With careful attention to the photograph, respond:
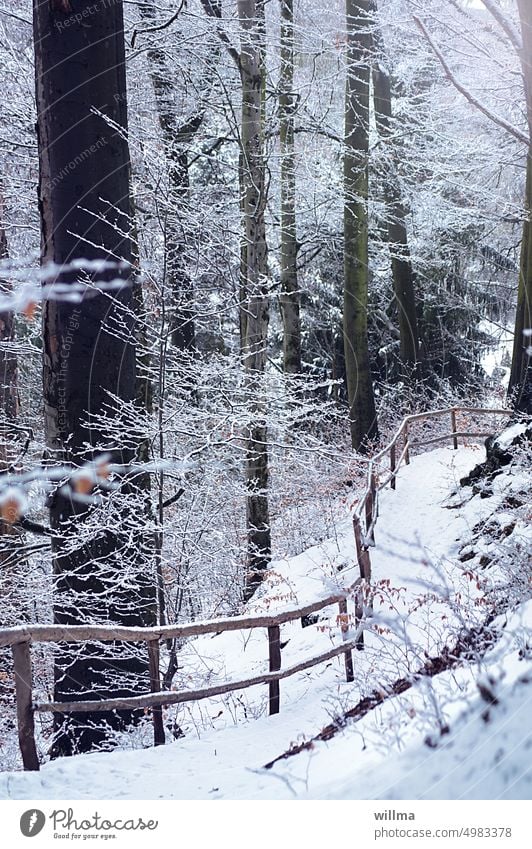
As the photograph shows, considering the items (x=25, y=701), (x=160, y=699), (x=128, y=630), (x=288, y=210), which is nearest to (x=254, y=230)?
(x=288, y=210)

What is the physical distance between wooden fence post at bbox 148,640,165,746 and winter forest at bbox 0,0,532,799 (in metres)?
0.02

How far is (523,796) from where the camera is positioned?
2682 millimetres

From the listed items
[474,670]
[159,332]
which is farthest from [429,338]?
[474,670]

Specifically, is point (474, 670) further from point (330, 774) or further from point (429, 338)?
point (429, 338)

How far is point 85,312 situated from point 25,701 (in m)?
2.79

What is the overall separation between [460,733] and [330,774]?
0.66 metres

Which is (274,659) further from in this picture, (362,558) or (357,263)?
(357,263)

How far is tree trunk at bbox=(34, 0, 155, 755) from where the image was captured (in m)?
5.41

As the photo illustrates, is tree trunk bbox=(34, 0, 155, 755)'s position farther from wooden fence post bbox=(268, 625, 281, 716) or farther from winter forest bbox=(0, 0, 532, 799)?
wooden fence post bbox=(268, 625, 281, 716)

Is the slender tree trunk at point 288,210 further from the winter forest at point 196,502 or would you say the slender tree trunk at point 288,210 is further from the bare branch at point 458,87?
the bare branch at point 458,87

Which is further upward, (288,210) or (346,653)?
(288,210)

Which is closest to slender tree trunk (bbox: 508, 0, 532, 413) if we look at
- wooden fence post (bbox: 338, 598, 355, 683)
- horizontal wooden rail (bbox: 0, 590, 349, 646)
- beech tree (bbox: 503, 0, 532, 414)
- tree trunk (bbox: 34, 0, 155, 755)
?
beech tree (bbox: 503, 0, 532, 414)

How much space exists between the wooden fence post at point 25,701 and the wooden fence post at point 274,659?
6.87 feet

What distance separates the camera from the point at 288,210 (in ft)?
46.3
